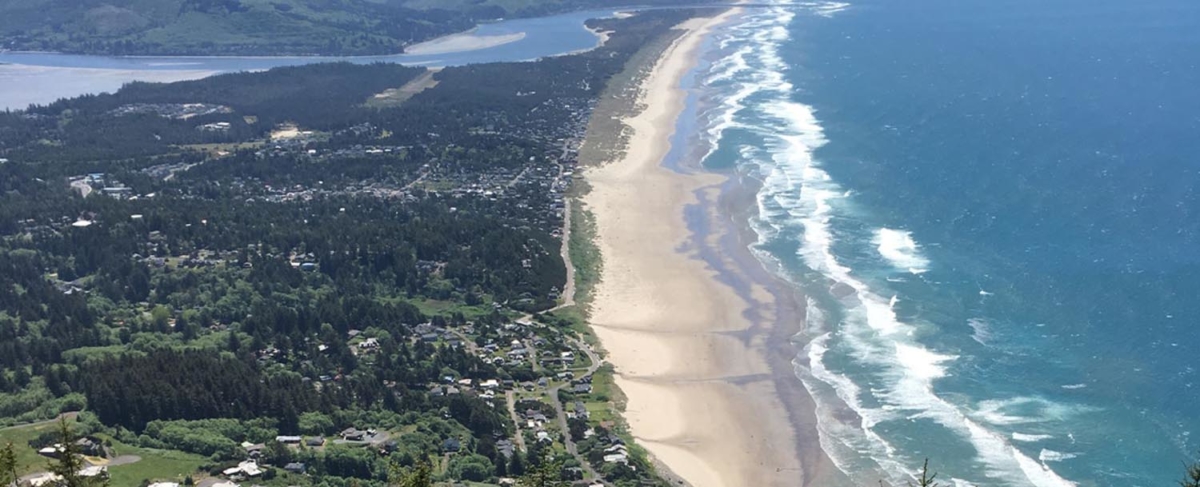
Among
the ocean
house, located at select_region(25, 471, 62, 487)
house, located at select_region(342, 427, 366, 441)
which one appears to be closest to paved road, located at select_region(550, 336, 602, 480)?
house, located at select_region(342, 427, 366, 441)

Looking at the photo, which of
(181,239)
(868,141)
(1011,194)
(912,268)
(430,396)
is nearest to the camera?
(430,396)

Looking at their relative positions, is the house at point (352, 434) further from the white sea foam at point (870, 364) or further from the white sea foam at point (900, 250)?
the white sea foam at point (900, 250)

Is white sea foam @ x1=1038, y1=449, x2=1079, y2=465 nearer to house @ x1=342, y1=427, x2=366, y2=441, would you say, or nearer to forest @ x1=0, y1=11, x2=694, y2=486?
forest @ x1=0, y1=11, x2=694, y2=486

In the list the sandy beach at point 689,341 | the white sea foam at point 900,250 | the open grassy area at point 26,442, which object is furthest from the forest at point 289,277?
the white sea foam at point 900,250

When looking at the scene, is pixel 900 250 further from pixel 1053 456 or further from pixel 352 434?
pixel 352 434

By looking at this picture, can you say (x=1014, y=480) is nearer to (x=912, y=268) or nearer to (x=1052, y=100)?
(x=912, y=268)

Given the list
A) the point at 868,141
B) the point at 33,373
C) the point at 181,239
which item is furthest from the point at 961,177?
the point at 33,373
